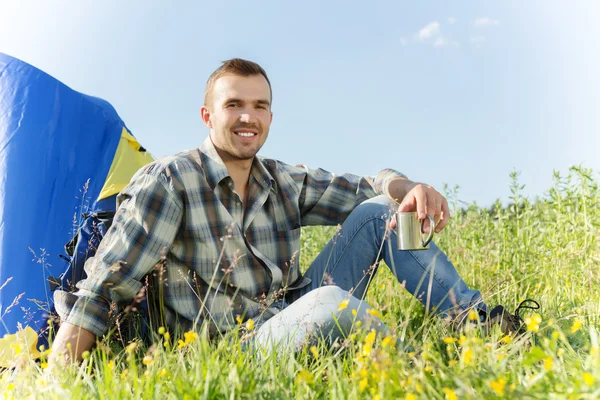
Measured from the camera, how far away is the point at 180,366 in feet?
6.25

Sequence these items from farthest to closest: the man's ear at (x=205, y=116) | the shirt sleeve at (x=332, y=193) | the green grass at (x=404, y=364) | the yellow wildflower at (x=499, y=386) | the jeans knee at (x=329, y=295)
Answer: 1. the shirt sleeve at (x=332, y=193)
2. the man's ear at (x=205, y=116)
3. the jeans knee at (x=329, y=295)
4. the green grass at (x=404, y=364)
5. the yellow wildflower at (x=499, y=386)

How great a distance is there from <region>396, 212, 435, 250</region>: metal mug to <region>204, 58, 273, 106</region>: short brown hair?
0.97 metres

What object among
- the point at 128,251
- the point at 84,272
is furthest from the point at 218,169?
the point at 84,272

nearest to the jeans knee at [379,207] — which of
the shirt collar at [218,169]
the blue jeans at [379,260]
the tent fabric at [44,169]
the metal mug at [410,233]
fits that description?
the blue jeans at [379,260]

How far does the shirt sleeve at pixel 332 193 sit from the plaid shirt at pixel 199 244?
0.08 m

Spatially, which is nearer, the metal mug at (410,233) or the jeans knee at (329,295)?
the jeans knee at (329,295)

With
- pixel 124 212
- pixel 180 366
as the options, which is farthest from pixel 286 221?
pixel 180 366

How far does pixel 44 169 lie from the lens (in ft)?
11.0

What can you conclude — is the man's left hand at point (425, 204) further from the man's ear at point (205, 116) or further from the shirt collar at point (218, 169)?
the man's ear at point (205, 116)

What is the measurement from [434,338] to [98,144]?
2.24 meters

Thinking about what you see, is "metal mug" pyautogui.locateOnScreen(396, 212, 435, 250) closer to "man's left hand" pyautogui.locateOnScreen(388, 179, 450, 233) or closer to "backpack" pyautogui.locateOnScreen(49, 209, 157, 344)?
"man's left hand" pyautogui.locateOnScreen(388, 179, 450, 233)

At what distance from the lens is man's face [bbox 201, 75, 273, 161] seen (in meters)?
2.71

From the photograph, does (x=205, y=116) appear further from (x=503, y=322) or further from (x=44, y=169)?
(x=503, y=322)

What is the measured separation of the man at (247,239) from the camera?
2256 mm
